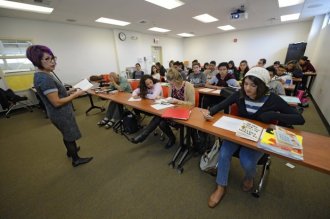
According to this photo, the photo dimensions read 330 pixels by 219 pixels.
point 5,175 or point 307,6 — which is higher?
point 307,6

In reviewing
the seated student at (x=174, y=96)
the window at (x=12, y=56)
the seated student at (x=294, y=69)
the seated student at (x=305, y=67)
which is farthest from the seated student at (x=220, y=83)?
the window at (x=12, y=56)

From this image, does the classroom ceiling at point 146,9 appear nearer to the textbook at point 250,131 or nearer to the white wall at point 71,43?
the white wall at point 71,43

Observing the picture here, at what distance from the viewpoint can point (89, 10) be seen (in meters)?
4.15

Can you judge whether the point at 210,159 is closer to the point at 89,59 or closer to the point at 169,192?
the point at 169,192

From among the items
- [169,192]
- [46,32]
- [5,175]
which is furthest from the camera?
[46,32]

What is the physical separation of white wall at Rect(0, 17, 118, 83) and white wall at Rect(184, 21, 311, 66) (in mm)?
6174

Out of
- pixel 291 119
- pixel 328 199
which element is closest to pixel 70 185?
pixel 291 119

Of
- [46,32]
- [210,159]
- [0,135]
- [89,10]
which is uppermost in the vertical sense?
[89,10]

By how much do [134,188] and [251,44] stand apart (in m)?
9.46

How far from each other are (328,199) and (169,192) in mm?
1589

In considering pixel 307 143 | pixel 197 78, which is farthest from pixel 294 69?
pixel 307 143

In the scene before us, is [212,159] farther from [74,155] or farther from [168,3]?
[168,3]

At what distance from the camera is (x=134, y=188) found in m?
1.66

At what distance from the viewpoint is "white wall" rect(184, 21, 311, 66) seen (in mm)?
6949
